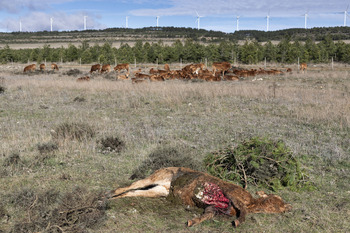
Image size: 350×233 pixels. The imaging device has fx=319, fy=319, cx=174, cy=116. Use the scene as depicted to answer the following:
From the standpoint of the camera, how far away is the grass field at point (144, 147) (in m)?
4.32

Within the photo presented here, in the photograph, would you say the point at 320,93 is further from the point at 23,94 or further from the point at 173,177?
the point at 23,94

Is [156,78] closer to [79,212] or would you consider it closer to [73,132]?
[73,132]

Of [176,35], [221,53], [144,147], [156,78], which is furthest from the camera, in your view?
[176,35]

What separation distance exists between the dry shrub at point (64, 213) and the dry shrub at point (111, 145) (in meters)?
2.85

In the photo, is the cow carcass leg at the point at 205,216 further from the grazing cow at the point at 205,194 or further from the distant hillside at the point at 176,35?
the distant hillside at the point at 176,35

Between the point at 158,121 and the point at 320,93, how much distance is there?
33.7 feet

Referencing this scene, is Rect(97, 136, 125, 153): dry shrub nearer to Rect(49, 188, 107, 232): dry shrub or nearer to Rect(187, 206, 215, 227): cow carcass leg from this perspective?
Rect(49, 188, 107, 232): dry shrub

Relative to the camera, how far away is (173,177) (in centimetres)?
487

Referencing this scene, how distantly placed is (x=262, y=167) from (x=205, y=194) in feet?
5.20

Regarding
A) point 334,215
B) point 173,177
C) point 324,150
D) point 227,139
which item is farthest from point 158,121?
point 334,215

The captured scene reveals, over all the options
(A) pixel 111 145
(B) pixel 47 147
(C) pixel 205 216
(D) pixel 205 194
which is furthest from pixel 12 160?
(C) pixel 205 216

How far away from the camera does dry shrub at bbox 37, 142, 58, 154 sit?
745 cm

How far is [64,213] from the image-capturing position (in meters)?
4.13

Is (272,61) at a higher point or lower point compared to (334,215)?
higher
